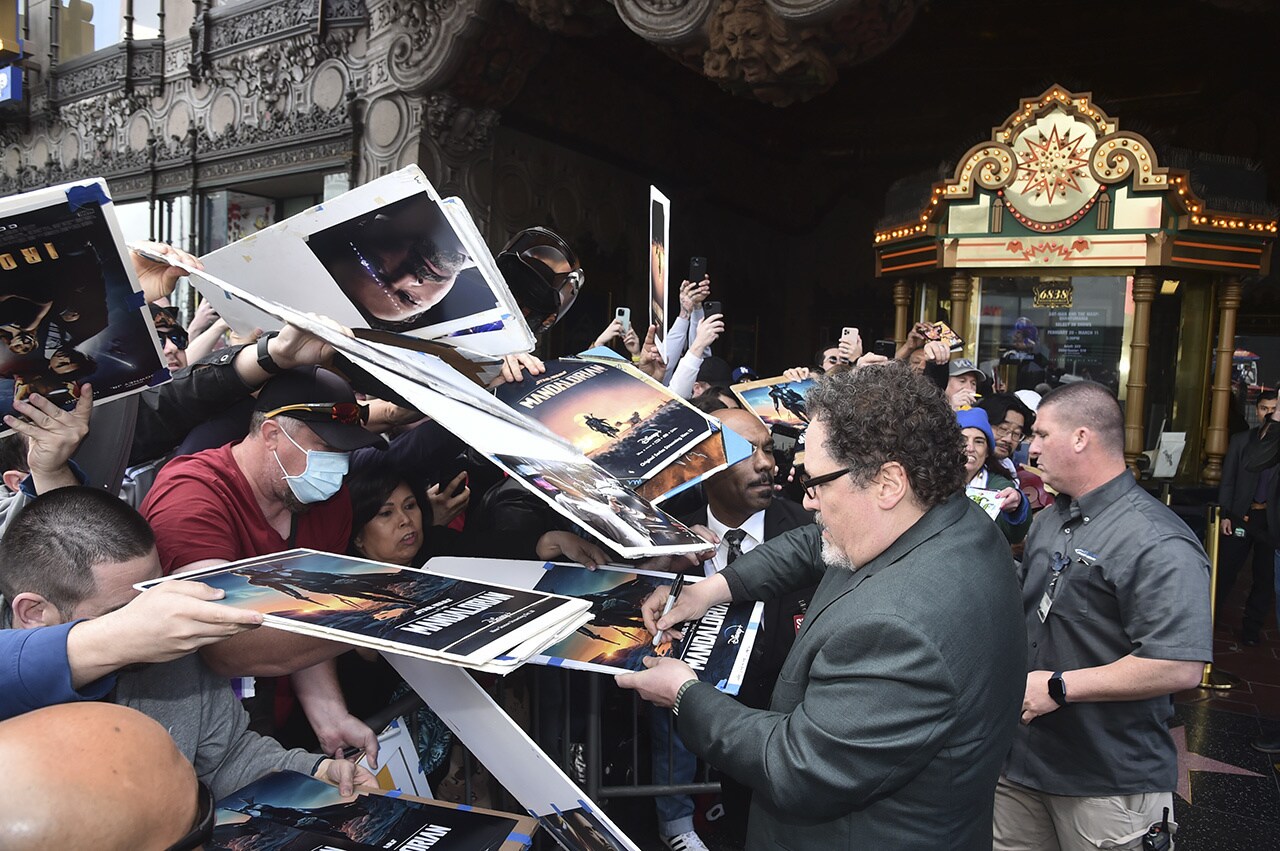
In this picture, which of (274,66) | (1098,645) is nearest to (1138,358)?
(1098,645)

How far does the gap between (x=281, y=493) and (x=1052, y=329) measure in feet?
24.0

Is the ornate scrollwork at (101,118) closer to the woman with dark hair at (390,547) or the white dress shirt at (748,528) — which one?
the woman with dark hair at (390,547)

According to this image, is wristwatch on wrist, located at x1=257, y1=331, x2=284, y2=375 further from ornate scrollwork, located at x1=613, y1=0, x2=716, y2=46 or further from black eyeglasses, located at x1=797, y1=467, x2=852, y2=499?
ornate scrollwork, located at x1=613, y1=0, x2=716, y2=46

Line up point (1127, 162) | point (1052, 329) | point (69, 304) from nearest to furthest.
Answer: point (69, 304) < point (1127, 162) < point (1052, 329)

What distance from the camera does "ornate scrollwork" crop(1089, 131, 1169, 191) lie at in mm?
7000

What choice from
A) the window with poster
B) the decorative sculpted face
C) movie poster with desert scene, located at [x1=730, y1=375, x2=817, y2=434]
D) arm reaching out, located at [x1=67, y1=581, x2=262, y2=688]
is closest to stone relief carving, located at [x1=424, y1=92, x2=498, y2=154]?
the decorative sculpted face

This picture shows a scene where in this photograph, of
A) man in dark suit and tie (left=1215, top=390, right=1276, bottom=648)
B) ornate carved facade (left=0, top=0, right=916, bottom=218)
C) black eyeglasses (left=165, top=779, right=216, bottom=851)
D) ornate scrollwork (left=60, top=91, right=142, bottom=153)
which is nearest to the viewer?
black eyeglasses (left=165, top=779, right=216, bottom=851)

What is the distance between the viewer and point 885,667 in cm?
153

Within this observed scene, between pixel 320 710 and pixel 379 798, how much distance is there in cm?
49

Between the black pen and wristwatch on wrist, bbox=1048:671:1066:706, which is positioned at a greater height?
the black pen

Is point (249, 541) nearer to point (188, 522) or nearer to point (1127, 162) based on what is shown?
point (188, 522)

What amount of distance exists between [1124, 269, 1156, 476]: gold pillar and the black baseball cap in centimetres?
704

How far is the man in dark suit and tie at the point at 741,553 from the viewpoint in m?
3.14

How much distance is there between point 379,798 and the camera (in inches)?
64.1
